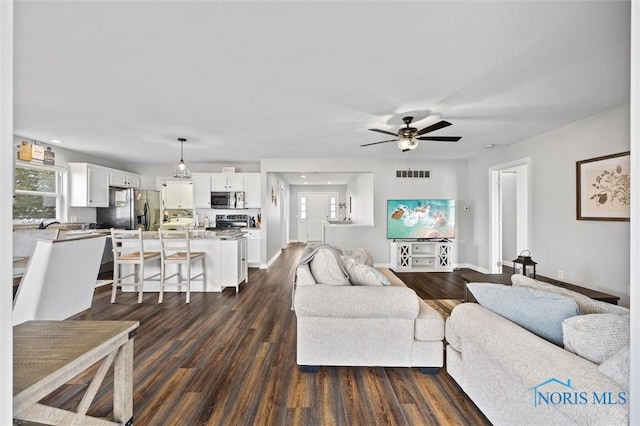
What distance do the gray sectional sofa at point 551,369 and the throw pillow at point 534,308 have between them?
0.02 m

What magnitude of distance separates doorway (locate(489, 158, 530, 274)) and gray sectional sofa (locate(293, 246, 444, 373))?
12.4ft

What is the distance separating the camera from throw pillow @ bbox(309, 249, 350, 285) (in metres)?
2.30

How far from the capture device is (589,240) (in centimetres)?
348

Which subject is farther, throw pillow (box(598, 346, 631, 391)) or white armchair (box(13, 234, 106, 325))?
white armchair (box(13, 234, 106, 325))

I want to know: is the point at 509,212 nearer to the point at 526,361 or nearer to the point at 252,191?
the point at 252,191

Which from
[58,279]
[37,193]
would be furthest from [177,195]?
[58,279]

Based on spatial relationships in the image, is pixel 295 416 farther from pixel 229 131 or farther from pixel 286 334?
pixel 229 131

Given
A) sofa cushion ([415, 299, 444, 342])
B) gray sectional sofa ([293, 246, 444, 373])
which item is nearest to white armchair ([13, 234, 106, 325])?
gray sectional sofa ([293, 246, 444, 373])

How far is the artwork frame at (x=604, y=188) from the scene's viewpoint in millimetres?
3078

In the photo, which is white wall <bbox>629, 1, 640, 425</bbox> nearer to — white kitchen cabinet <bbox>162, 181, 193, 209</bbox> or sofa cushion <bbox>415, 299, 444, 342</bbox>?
sofa cushion <bbox>415, 299, 444, 342</bbox>

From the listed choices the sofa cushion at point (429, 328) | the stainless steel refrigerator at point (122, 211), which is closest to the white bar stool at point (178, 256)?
the stainless steel refrigerator at point (122, 211)

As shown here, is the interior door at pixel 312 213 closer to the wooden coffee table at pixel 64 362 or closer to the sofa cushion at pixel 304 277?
the sofa cushion at pixel 304 277

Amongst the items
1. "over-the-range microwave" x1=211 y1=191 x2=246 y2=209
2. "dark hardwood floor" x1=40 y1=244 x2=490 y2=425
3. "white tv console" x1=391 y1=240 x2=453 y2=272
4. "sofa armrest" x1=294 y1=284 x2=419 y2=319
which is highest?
"over-the-range microwave" x1=211 y1=191 x2=246 y2=209

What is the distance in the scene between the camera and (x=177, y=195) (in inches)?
274
